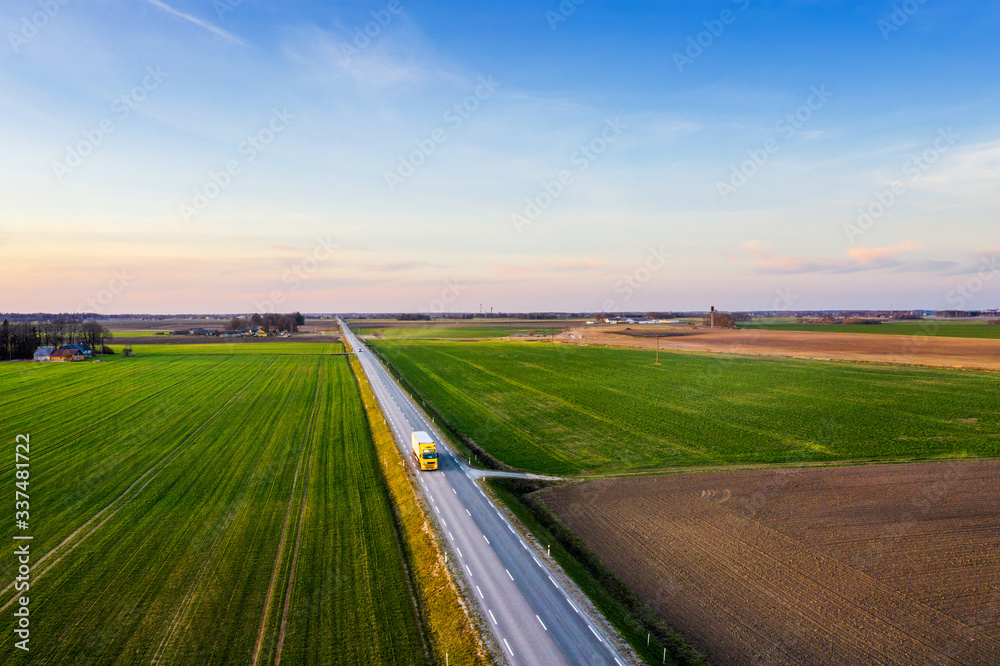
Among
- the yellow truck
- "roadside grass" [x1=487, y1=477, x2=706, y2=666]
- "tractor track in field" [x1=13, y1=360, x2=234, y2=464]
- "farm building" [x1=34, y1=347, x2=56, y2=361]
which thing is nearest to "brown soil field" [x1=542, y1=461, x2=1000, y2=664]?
"roadside grass" [x1=487, y1=477, x2=706, y2=666]

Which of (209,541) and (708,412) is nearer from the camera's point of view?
(209,541)

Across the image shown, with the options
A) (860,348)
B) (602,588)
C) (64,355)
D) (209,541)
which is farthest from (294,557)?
(860,348)

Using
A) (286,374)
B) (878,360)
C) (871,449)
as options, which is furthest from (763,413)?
(286,374)

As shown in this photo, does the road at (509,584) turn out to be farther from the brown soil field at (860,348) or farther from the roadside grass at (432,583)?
the brown soil field at (860,348)

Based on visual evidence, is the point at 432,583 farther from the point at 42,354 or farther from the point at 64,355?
the point at 42,354

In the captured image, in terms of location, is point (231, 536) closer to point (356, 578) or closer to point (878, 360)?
point (356, 578)
